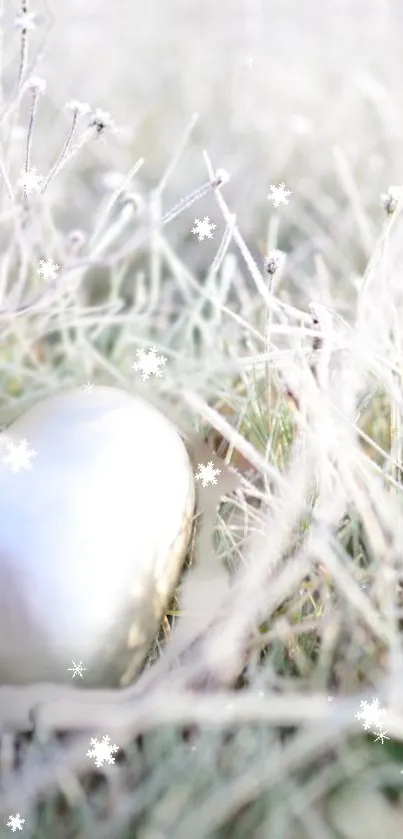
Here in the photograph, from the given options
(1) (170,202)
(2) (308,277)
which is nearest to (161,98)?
(1) (170,202)

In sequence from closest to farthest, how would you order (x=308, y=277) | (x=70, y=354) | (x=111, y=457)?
(x=111, y=457) → (x=70, y=354) → (x=308, y=277)

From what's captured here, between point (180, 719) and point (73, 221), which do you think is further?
point (73, 221)

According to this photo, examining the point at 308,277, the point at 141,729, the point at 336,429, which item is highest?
the point at 308,277

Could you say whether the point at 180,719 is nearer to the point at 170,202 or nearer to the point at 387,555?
the point at 387,555

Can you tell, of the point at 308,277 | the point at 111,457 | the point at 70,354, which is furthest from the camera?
the point at 308,277
